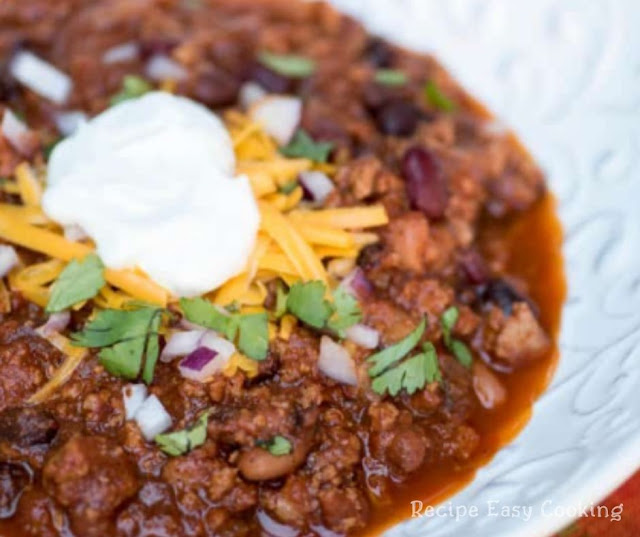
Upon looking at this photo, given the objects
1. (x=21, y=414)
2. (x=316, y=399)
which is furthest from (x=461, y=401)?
(x=21, y=414)

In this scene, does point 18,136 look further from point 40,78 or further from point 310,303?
point 310,303

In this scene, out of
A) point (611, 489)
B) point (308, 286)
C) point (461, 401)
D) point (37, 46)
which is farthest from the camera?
point (37, 46)

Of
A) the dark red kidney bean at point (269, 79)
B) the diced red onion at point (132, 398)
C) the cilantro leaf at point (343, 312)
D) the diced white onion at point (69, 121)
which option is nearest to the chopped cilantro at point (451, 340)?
the cilantro leaf at point (343, 312)

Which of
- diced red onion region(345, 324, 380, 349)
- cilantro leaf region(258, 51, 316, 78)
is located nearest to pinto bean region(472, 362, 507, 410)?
diced red onion region(345, 324, 380, 349)

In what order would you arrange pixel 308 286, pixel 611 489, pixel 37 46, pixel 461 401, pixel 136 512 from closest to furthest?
pixel 611 489 → pixel 136 512 → pixel 308 286 → pixel 461 401 → pixel 37 46

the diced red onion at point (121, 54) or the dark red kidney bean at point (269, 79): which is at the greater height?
the dark red kidney bean at point (269, 79)

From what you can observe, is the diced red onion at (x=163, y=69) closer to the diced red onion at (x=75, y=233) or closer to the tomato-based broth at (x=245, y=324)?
the tomato-based broth at (x=245, y=324)

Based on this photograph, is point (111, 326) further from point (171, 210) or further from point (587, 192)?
point (587, 192)
